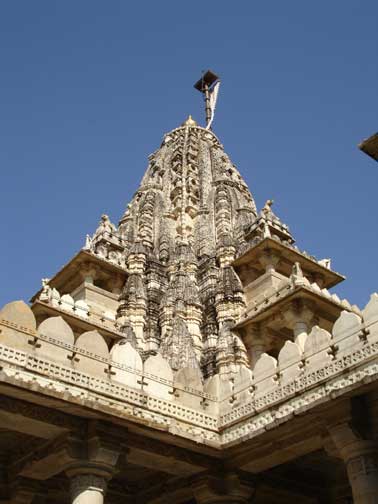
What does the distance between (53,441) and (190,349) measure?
13708 mm

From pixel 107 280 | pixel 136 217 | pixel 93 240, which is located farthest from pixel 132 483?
pixel 136 217

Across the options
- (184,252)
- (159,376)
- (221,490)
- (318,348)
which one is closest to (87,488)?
(159,376)

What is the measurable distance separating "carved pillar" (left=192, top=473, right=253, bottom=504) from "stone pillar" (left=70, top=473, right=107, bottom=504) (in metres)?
2.75

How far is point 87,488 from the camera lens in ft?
40.5

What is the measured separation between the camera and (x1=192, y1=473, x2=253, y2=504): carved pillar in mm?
14352

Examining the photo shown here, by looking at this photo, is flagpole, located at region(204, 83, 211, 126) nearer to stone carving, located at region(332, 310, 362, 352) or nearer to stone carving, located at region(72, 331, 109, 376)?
stone carving, located at region(72, 331, 109, 376)

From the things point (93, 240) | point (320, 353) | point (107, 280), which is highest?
point (93, 240)

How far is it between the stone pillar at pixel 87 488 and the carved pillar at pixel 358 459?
465cm

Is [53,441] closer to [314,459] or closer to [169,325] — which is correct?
[314,459]

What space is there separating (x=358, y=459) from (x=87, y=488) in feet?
17.0

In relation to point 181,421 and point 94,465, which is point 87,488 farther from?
point 181,421

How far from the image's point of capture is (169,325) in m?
30.1

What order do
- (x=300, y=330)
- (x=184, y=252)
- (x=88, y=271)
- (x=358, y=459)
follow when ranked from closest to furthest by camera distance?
(x=358, y=459) → (x=300, y=330) → (x=88, y=271) → (x=184, y=252)

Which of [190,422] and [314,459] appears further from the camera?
[314,459]
